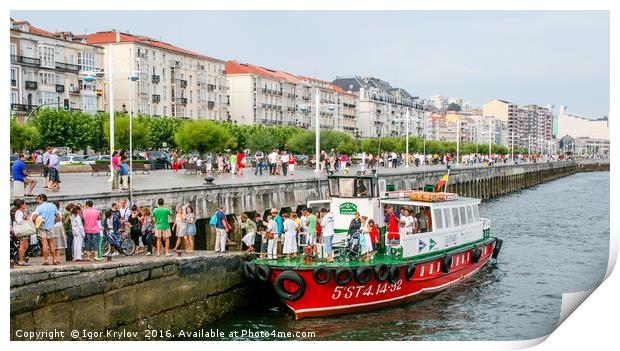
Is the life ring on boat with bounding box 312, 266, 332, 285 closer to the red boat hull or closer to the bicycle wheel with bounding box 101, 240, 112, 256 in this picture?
the red boat hull

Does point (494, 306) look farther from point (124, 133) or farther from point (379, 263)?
point (124, 133)

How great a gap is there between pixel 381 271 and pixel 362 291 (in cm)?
72

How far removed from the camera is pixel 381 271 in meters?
20.2

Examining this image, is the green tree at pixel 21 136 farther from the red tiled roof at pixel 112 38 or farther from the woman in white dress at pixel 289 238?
the woman in white dress at pixel 289 238

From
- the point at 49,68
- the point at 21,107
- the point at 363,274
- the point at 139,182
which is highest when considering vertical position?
the point at 49,68

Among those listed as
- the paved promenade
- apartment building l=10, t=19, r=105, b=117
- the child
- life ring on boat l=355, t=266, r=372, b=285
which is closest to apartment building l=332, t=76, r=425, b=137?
apartment building l=10, t=19, r=105, b=117

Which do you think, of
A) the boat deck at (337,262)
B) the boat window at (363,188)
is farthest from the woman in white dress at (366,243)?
the boat window at (363,188)

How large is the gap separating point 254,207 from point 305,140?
43.5 metres

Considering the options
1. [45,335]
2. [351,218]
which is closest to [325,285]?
[351,218]

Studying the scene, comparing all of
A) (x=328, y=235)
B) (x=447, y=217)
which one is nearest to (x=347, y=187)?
(x=328, y=235)

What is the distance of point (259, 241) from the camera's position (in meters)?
22.2

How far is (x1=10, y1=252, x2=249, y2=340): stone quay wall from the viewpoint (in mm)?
14484

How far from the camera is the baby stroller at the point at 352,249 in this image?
2063 centimetres

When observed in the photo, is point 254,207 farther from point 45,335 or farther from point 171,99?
point 171,99
